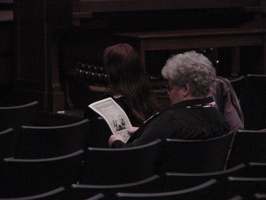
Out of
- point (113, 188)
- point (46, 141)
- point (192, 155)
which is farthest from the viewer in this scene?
point (46, 141)

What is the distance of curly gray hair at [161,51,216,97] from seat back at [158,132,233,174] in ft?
0.89

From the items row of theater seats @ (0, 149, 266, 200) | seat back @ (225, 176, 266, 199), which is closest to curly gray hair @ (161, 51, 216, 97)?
row of theater seats @ (0, 149, 266, 200)

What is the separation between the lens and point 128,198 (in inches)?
111

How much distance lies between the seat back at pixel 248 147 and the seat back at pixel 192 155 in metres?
0.10

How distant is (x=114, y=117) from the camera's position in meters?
4.21

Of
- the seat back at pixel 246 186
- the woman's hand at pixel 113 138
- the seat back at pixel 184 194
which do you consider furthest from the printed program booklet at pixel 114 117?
the seat back at pixel 184 194

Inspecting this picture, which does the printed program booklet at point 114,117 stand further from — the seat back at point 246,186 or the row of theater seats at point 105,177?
the seat back at point 246,186

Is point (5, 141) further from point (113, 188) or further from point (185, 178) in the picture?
point (185, 178)

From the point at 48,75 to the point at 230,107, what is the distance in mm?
3012

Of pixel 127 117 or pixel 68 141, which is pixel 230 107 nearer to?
pixel 127 117

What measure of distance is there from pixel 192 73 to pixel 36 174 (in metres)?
0.96

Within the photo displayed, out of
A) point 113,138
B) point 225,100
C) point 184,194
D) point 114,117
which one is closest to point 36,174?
point 113,138

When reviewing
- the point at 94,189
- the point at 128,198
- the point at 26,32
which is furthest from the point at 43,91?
the point at 128,198

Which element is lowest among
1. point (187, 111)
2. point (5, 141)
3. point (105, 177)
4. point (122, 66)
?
point (105, 177)
